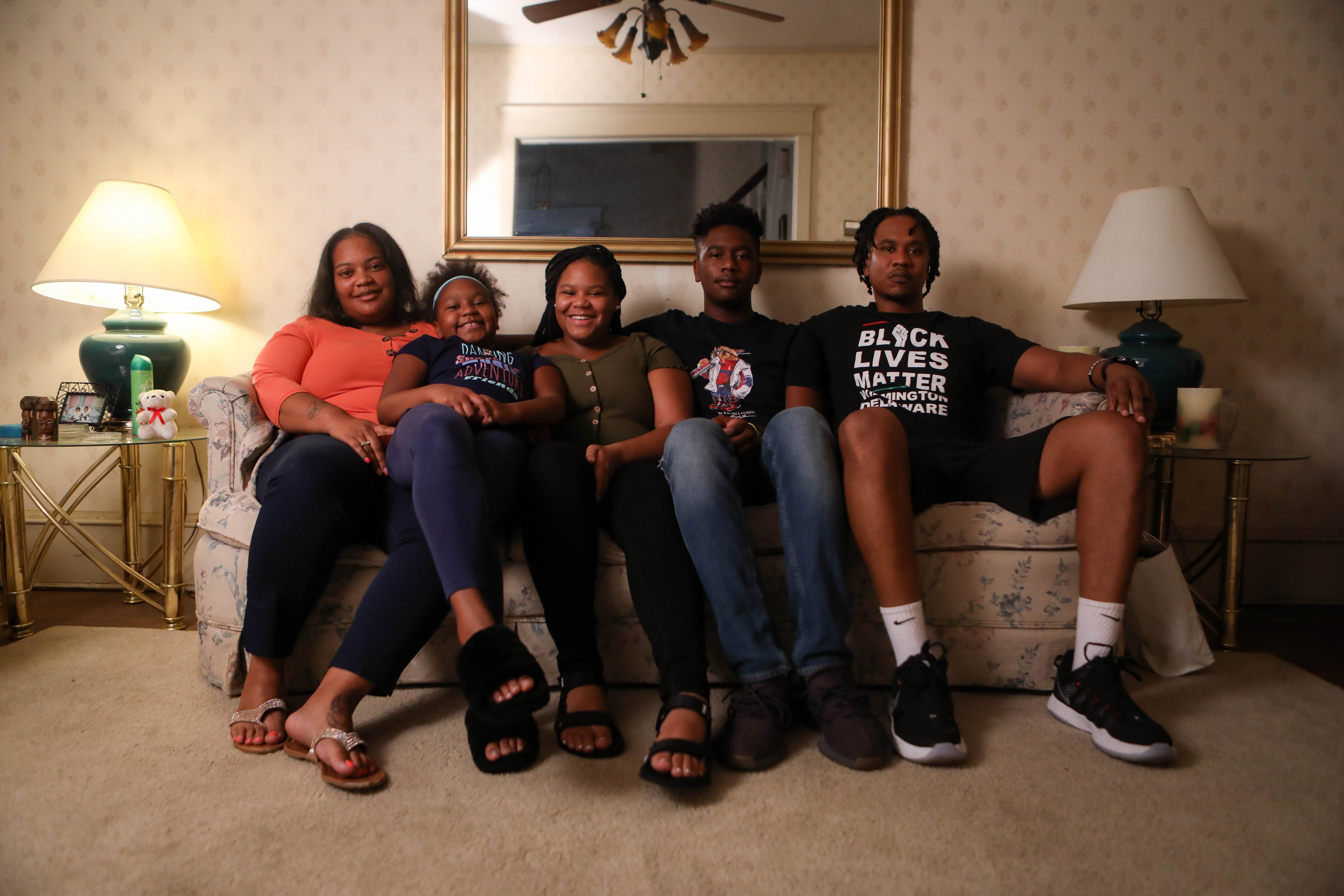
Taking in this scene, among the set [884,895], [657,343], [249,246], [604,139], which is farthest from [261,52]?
[884,895]

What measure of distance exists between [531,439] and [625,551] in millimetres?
353

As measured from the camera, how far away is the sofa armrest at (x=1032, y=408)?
5.04 ft

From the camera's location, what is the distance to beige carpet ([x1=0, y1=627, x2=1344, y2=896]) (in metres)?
0.87

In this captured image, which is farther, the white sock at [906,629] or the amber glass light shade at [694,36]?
the amber glass light shade at [694,36]

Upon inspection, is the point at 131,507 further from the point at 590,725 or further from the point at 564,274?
the point at 590,725

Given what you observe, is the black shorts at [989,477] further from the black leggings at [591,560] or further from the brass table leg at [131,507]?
the brass table leg at [131,507]

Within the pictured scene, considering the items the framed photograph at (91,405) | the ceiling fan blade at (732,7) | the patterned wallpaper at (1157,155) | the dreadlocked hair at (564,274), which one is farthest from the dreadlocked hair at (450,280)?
the patterned wallpaper at (1157,155)

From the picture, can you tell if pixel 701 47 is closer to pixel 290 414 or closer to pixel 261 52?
pixel 261 52

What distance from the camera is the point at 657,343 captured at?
170 centimetres

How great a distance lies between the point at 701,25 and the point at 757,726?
6.20 feet

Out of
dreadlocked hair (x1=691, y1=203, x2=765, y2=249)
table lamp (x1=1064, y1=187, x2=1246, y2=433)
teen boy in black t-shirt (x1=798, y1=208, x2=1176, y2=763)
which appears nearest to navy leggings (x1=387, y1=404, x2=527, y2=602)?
teen boy in black t-shirt (x1=798, y1=208, x2=1176, y2=763)

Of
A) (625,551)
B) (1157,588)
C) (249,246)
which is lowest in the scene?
(1157,588)

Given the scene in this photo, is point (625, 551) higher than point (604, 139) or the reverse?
the reverse

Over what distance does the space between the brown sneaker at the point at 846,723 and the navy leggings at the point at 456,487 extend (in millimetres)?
537
